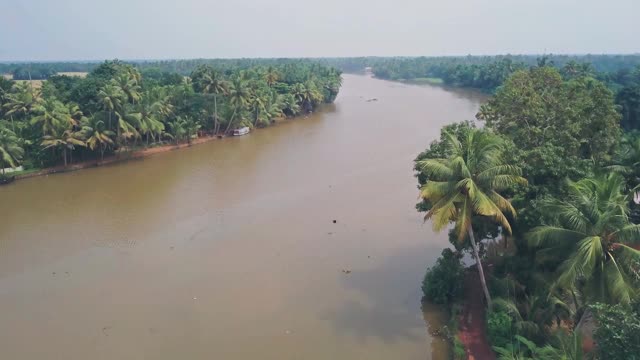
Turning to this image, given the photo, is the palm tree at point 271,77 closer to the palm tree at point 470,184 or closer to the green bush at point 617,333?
the palm tree at point 470,184

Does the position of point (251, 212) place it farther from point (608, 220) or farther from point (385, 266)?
point (608, 220)

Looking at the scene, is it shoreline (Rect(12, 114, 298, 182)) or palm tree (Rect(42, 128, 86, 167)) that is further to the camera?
shoreline (Rect(12, 114, 298, 182))

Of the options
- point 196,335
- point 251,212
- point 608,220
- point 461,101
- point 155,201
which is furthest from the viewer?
point 461,101

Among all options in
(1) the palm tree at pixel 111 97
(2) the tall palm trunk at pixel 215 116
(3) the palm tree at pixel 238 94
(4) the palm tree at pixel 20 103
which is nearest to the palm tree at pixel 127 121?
(1) the palm tree at pixel 111 97

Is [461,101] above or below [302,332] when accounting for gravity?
above

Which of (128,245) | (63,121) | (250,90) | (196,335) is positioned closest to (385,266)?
(196,335)

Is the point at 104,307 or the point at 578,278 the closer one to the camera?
the point at 578,278

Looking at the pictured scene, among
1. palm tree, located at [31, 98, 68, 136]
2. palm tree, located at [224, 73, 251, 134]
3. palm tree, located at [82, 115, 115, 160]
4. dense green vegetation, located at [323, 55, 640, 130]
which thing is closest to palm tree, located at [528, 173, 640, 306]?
dense green vegetation, located at [323, 55, 640, 130]

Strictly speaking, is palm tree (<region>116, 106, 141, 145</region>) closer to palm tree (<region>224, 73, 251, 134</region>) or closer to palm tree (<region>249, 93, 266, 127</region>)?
palm tree (<region>224, 73, 251, 134</region>)
